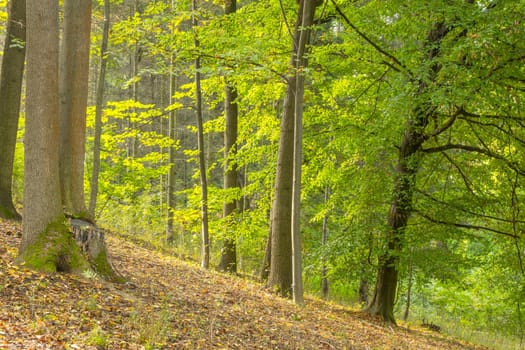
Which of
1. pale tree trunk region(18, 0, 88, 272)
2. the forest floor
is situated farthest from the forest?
the forest floor

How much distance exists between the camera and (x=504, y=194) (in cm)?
1146

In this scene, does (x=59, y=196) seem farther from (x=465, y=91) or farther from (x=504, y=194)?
(x=504, y=194)

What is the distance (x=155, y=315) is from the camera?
19.3ft

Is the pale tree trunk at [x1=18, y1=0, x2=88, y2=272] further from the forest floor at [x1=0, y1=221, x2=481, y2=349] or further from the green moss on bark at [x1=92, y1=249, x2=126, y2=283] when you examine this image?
the green moss on bark at [x1=92, y1=249, x2=126, y2=283]

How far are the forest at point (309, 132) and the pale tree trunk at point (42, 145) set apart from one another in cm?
2

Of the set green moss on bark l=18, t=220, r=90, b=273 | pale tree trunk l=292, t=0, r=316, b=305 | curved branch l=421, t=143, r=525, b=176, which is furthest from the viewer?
curved branch l=421, t=143, r=525, b=176

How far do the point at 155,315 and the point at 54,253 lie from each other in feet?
4.94

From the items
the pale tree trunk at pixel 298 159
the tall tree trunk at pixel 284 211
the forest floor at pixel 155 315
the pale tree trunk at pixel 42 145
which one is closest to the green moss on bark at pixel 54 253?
the pale tree trunk at pixel 42 145

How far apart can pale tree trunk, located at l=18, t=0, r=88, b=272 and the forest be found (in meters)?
0.02

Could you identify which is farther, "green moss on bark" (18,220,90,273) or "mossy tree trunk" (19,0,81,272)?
"green moss on bark" (18,220,90,273)

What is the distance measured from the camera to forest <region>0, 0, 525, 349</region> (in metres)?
6.70

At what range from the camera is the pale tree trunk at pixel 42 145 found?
5.88 m

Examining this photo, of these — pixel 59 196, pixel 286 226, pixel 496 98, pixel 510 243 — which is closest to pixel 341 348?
pixel 286 226

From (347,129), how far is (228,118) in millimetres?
3490
